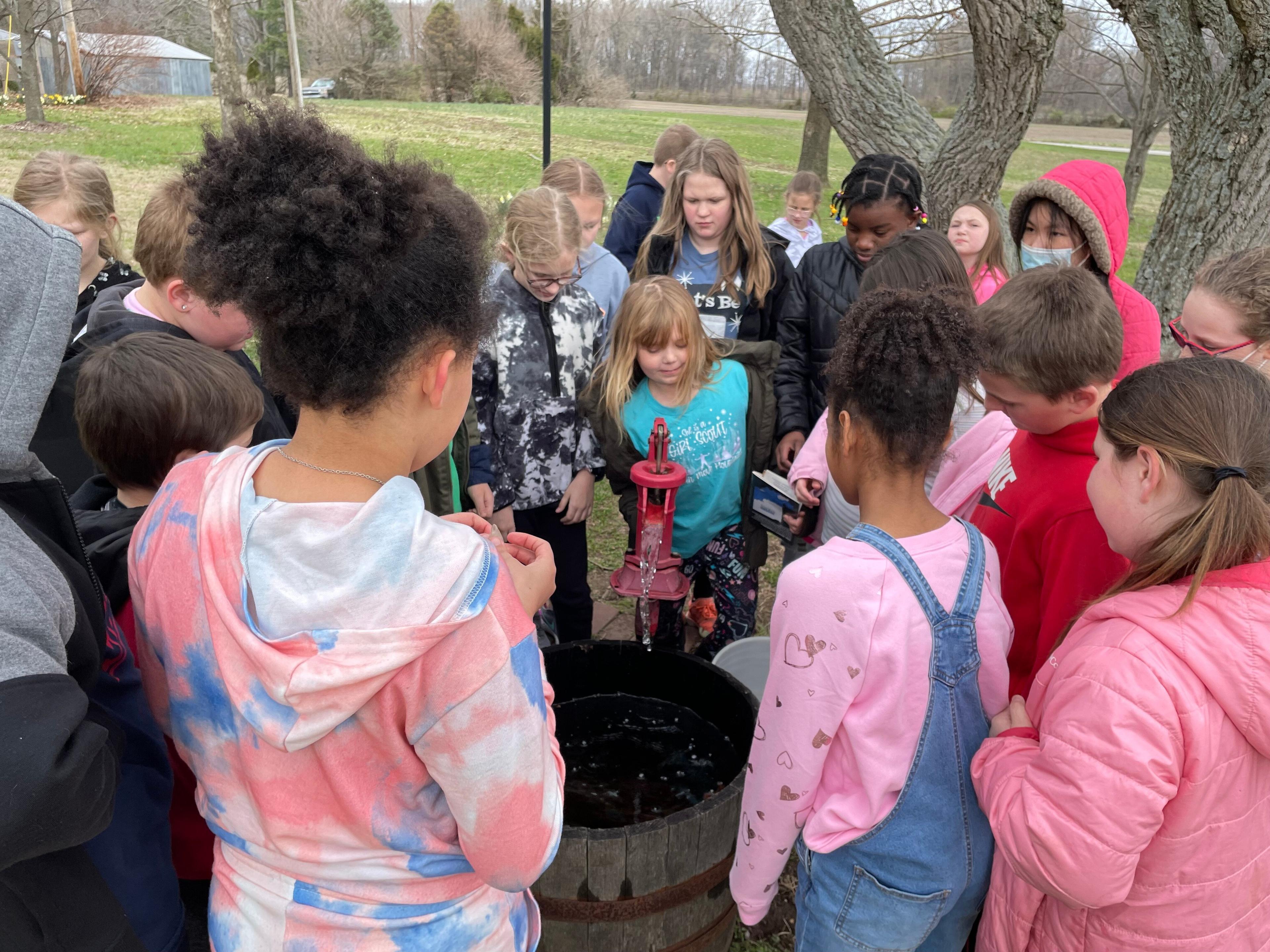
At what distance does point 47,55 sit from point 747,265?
28932 millimetres

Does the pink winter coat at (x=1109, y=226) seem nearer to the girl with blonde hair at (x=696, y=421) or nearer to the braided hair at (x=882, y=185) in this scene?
the braided hair at (x=882, y=185)

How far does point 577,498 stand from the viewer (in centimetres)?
299

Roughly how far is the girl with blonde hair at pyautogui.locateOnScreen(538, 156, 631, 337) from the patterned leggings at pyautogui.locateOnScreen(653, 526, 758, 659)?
0.94m

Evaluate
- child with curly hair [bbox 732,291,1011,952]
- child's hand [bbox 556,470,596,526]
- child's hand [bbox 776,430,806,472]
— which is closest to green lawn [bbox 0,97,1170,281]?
child's hand [bbox 556,470,596,526]

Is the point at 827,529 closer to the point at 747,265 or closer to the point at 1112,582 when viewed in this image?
the point at 1112,582

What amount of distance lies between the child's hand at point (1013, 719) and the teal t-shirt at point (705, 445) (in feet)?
4.60

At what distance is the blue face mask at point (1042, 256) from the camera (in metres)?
2.91

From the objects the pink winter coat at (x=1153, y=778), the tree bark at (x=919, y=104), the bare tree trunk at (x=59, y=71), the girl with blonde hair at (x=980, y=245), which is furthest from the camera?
the bare tree trunk at (x=59, y=71)

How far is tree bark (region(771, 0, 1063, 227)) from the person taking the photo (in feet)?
15.4

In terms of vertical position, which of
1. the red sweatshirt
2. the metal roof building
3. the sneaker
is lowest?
the sneaker

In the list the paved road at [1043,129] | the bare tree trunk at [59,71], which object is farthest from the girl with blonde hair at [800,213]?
the bare tree trunk at [59,71]

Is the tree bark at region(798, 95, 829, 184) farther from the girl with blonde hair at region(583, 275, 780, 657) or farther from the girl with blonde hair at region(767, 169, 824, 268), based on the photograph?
the girl with blonde hair at region(583, 275, 780, 657)

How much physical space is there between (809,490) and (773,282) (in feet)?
4.00

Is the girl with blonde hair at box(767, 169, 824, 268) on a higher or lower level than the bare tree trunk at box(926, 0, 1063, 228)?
lower
